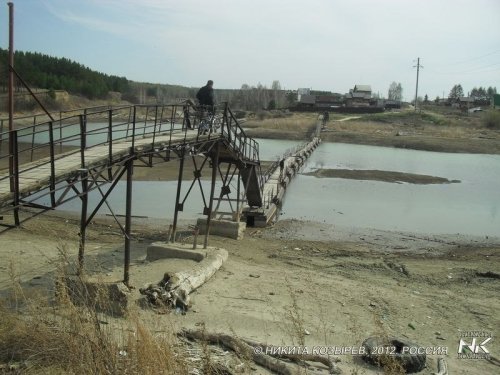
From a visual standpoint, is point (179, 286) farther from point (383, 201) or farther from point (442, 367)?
point (383, 201)

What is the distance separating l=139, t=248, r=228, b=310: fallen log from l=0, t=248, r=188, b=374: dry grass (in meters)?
2.77

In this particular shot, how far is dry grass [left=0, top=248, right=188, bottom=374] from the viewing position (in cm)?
463

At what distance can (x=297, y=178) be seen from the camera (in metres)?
39.5

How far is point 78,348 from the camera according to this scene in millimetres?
4898

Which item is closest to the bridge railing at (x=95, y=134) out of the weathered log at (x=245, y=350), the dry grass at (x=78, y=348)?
the dry grass at (x=78, y=348)

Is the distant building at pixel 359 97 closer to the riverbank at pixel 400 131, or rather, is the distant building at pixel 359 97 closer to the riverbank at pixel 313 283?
the riverbank at pixel 400 131

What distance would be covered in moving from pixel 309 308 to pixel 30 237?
10.1 m

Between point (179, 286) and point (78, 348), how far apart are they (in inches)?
209

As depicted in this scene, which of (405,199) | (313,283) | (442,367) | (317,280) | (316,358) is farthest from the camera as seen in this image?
(405,199)

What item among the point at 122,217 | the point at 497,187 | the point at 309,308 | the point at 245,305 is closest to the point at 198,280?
the point at 245,305

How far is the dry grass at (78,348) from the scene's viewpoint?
4629mm

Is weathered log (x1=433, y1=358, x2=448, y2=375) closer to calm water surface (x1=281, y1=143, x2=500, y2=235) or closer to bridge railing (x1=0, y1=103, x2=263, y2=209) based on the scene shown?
bridge railing (x1=0, y1=103, x2=263, y2=209)

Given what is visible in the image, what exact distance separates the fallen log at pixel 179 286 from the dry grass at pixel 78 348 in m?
2.77

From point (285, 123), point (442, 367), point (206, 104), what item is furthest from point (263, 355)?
point (285, 123)
